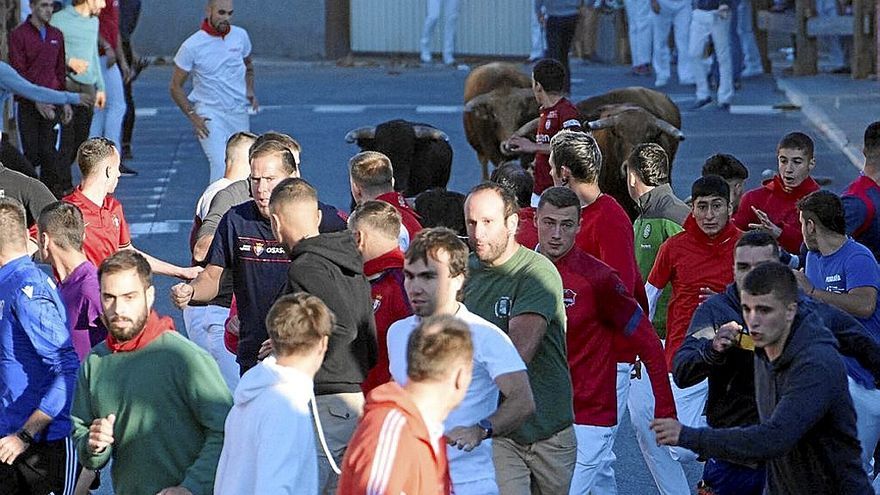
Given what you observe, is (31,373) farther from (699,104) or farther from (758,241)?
(699,104)

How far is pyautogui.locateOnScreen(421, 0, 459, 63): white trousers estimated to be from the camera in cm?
2686

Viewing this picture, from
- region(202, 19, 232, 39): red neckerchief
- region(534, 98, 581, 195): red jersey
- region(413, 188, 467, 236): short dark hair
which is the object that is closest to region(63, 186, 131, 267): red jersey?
region(413, 188, 467, 236): short dark hair

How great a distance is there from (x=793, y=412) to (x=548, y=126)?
251 inches

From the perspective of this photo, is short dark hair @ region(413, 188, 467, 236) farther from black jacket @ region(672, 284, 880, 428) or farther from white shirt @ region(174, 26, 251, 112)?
white shirt @ region(174, 26, 251, 112)

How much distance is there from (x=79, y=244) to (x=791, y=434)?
3.12 metres

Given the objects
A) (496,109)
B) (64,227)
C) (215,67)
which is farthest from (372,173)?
(496,109)

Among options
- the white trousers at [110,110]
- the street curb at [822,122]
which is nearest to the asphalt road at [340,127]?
the street curb at [822,122]

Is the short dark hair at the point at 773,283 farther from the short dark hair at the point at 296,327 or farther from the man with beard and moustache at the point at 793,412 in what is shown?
the short dark hair at the point at 296,327

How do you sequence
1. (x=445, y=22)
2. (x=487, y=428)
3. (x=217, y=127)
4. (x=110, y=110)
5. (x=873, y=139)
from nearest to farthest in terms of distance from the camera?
(x=487, y=428)
(x=873, y=139)
(x=217, y=127)
(x=110, y=110)
(x=445, y=22)

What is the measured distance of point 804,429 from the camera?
17.3 feet

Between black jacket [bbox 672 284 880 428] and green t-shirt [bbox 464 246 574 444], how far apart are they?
467 mm

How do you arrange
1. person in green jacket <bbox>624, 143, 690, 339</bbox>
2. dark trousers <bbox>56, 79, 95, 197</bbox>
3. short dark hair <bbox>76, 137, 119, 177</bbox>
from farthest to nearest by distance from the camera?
dark trousers <bbox>56, 79, 95, 197</bbox>
person in green jacket <bbox>624, 143, 690, 339</bbox>
short dark hair <bbox>76, 137, 119, 177</bbox>

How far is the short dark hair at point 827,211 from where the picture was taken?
24.5 feet

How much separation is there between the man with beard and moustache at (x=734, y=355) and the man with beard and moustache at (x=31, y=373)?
2.43 metres
